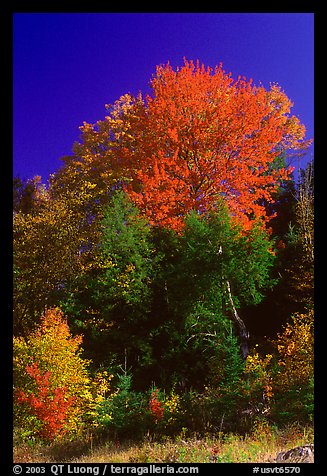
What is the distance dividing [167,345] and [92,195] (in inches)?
279

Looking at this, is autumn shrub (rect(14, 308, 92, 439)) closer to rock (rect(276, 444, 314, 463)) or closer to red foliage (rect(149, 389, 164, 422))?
red foliage (rect(149, 389, 164, 422))

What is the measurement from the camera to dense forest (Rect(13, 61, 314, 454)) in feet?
35.6

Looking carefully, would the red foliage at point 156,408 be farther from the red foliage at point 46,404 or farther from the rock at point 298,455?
the rock at point 298,455

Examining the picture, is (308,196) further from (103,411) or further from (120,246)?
(103,411)

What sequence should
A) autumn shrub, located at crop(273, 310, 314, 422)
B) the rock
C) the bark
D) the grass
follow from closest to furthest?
the rock → the grass → autumn shrub, located at crop(273, 310, 314, 422) → the bark

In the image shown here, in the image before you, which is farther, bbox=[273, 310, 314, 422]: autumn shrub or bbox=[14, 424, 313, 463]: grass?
bbox=[273, 310, 314, 422]: autumn shrub

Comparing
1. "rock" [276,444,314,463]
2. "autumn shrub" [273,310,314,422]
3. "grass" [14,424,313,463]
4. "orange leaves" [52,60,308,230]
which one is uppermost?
"orange leaves" [52,60,308,230]

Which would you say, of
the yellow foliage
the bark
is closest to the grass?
the yellow foliage

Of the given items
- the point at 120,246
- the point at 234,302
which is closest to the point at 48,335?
the point at 120,246

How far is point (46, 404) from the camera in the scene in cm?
1049

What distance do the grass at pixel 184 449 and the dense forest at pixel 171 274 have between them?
0.41 metres

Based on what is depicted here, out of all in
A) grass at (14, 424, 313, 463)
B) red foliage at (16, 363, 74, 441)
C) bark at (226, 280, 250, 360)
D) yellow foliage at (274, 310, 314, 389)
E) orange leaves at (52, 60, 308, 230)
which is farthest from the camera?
orange leaves at (52, 60, 308, 230)

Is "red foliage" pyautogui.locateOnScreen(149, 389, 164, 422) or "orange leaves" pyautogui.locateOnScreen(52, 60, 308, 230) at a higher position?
"orange leaves" pyautogui.locateOnScreen(52, 60, 308, 230)

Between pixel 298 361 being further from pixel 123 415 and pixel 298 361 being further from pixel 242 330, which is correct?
pixel 123 415
